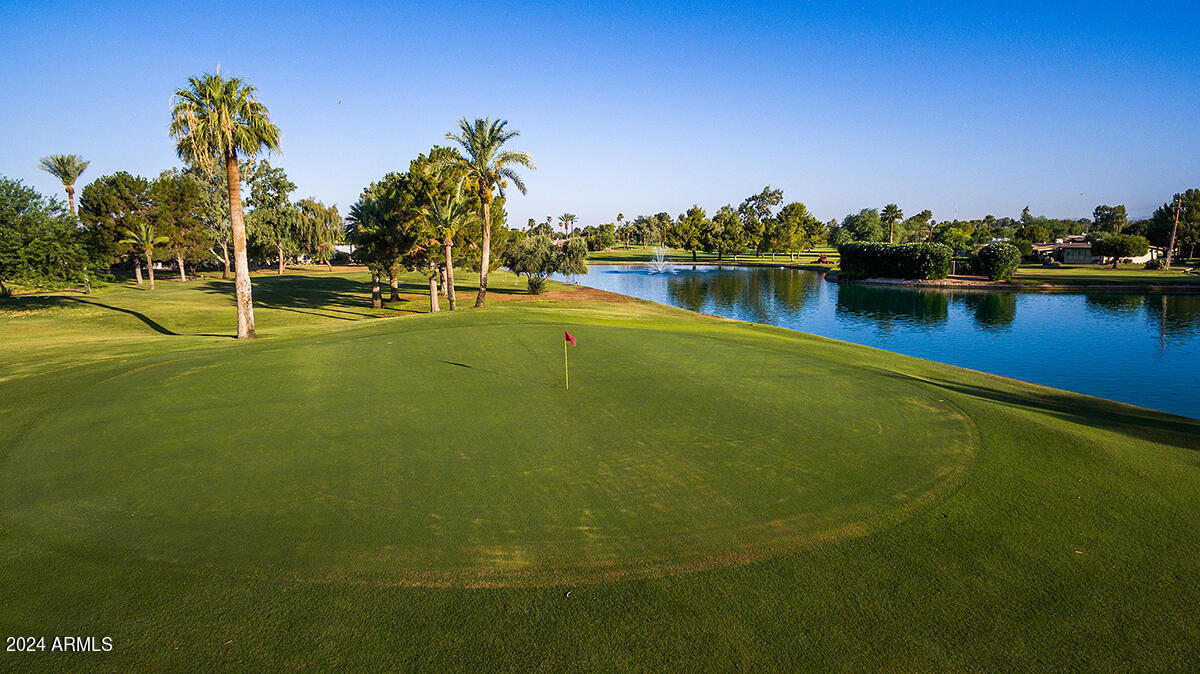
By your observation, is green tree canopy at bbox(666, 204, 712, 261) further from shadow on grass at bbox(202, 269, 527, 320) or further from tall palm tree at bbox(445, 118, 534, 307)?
tall palm tree at bbox(445, 118, 534, 307)

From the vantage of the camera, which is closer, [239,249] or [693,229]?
[239,249]

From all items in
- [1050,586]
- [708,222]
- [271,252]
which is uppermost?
[708,222]

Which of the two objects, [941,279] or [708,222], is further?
[708,222]

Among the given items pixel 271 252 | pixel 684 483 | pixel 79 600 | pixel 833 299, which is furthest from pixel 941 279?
pixel 271 252

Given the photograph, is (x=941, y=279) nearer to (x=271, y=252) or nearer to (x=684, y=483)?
(x=684, y=483)

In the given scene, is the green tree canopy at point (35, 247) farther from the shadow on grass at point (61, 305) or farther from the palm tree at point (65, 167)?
the palm tree at point (65, 167)

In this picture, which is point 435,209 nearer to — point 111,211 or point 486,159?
point 486,159

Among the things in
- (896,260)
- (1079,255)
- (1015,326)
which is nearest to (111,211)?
(1015,326)
